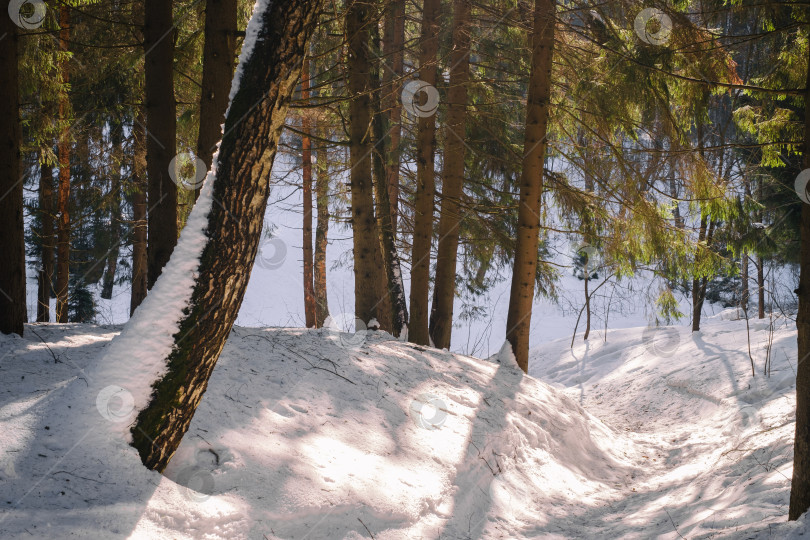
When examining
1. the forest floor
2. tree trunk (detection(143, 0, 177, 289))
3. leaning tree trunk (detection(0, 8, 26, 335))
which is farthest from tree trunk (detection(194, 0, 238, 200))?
the forest floor

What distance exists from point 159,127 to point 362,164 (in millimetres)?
2851

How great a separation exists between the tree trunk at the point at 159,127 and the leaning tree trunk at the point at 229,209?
9.16 ft

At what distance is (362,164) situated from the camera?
24.7 feet

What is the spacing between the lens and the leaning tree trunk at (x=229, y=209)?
2.79 metres

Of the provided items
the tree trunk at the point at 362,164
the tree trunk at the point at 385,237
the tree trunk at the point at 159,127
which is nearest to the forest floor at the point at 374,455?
the tree trunk at the point at 362,164

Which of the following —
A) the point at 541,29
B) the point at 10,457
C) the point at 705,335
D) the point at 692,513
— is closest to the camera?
the point at 10,457

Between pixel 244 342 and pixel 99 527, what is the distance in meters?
2.94

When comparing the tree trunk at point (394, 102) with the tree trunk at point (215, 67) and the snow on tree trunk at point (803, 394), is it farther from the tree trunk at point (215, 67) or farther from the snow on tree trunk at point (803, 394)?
the snow on tree trunk at point (803, 394)

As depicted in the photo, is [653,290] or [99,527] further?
[653,290]

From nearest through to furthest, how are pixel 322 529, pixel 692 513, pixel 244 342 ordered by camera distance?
pixel 322 529 < pixel 692 513 < pixel 244 342

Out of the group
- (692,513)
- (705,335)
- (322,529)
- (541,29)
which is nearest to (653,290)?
(705,335)

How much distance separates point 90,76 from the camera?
25.6 ft

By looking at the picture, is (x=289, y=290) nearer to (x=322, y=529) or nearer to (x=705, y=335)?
(x=705, y=335)

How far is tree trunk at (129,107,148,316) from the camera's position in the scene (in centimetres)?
979
